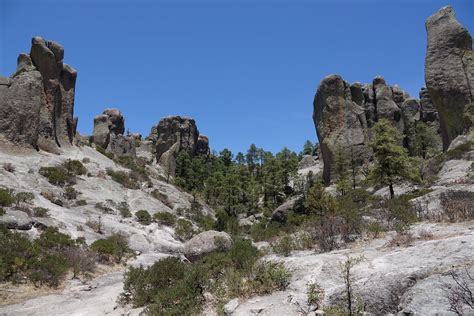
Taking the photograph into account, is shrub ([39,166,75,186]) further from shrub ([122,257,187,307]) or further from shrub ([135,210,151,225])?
shrub ([122,257,187,307])

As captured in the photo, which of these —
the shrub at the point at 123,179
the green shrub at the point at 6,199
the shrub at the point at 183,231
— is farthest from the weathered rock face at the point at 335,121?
the green shrub at the point at 6,199

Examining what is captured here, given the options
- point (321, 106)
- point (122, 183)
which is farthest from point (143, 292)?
point (321, 106)

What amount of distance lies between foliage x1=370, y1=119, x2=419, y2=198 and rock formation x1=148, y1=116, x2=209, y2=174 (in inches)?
2043

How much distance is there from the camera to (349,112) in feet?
182

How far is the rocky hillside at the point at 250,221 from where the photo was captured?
779 centimetres

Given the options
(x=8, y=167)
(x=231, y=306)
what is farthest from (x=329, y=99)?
(x=231, y=306)

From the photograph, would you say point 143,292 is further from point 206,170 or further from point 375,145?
point 206,170

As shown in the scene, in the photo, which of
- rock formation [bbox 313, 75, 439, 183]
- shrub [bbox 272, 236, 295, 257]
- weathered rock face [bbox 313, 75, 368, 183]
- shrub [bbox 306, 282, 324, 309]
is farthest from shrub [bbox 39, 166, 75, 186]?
weathered rock face [bbox 313, 75, 368, 183]

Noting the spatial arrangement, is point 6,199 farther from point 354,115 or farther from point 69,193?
point 354,115

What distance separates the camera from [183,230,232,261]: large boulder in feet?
55.4

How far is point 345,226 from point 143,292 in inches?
288

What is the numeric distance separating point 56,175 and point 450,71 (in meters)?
40.1

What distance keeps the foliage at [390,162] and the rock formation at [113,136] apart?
47998 millimetres

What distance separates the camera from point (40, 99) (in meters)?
33.7
